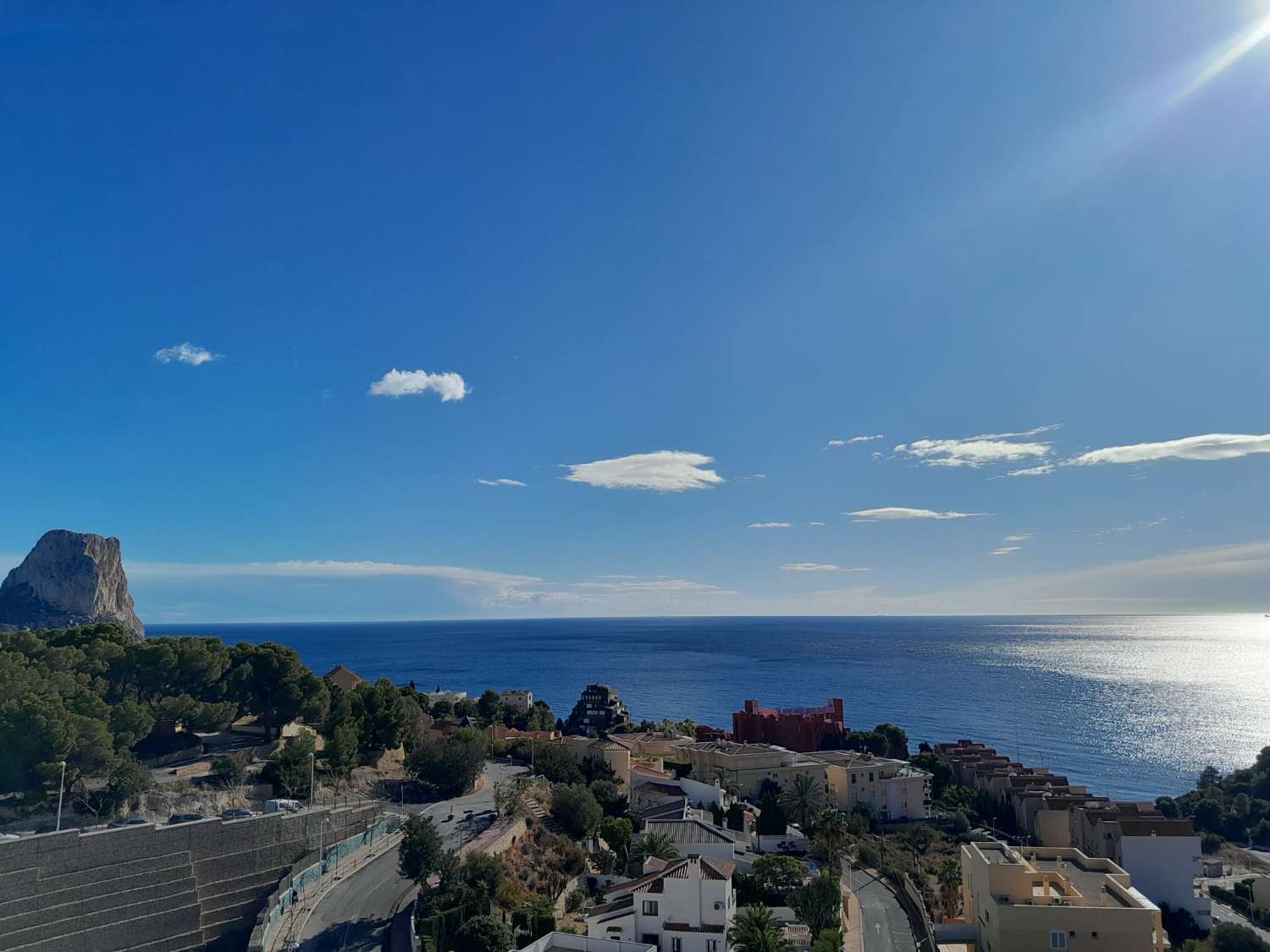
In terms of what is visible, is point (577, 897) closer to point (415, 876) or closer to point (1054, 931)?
point (415, 876)

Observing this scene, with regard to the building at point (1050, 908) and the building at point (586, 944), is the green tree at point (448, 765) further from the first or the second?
the building at point (1050, 908)

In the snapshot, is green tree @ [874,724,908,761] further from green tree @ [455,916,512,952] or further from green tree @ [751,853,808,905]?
green tree @ [455,916,512,952]

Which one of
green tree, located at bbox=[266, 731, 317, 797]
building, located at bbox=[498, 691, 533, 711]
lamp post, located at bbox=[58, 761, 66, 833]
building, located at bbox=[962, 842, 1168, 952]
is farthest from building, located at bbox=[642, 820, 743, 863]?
building, located at bbox=[498, 691, 533, 711]

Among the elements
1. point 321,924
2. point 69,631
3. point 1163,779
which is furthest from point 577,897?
point 1163,779

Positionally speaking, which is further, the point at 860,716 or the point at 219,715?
the point at 860,716

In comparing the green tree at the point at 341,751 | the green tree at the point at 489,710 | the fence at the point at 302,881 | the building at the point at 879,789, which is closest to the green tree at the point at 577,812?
the fence at the point at 302,881

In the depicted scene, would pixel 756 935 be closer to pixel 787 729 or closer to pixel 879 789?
pixel 879 789
